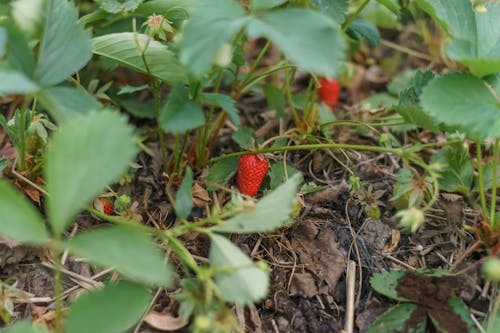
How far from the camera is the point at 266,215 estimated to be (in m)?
1.16

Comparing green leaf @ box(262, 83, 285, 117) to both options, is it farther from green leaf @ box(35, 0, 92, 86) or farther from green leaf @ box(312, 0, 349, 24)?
green leaf @ box(35, 0, 92, 86)

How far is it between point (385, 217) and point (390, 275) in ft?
0.70

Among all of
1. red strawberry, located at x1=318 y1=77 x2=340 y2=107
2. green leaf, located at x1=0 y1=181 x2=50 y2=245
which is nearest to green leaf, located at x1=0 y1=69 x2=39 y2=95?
green leaf, located at x1=0 y1=181 x2=50 y2=245

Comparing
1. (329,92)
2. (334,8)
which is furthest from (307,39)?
(329,92)

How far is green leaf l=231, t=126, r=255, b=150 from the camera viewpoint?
1629 mm

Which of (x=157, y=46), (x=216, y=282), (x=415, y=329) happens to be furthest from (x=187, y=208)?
(x=415, y=329)

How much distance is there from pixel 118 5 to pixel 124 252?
2.51 feet

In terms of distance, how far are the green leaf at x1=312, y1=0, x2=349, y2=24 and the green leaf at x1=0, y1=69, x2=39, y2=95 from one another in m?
0.69

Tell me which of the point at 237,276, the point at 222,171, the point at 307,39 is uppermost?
the point at 307,39

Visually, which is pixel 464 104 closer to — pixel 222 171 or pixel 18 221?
pixel 222 171

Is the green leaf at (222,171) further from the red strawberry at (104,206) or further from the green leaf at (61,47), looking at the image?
the green leaf at (61,47)

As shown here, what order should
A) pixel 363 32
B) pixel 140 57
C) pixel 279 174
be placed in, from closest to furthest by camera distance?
pixel 140 57 < pixel 279 174 < pixel 363 32

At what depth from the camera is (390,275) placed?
1.36 m

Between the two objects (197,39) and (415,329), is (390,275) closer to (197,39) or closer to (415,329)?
(415,329)
